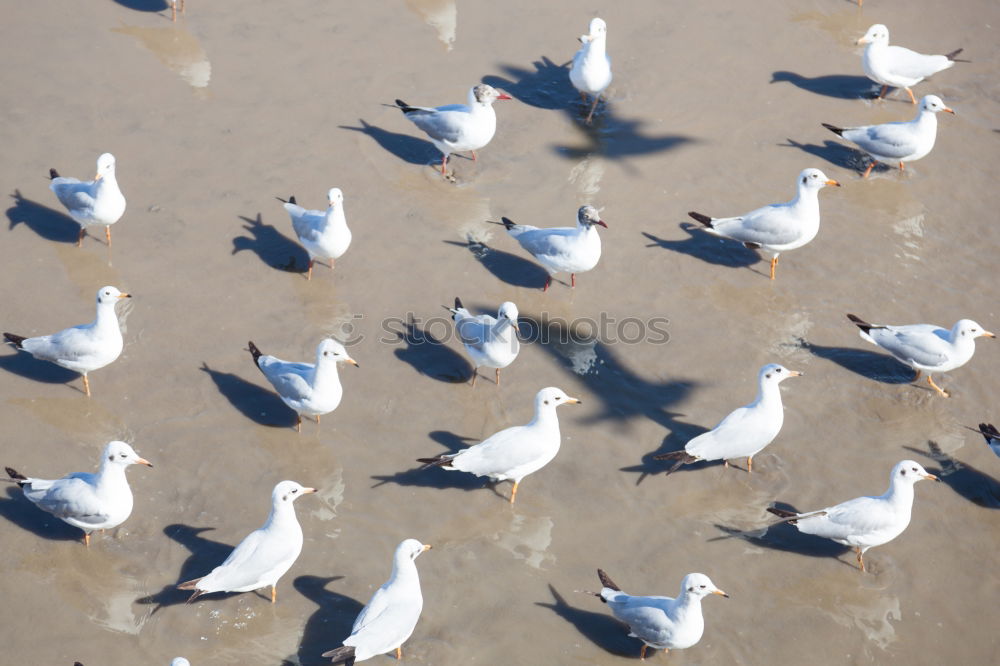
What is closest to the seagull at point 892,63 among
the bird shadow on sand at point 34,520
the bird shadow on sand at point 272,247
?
the bird shadow on sand at point 272,247

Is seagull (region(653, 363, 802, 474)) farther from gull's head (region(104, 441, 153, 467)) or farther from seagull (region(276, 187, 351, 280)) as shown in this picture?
gull's head (region(104, 441, 153, 467))

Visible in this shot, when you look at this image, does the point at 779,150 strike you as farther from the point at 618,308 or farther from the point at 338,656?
the point at 338,656

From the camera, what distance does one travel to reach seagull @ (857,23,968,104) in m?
12.3

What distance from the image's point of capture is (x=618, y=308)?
979 centimetres

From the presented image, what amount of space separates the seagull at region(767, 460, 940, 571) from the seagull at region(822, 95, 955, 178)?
487 cm

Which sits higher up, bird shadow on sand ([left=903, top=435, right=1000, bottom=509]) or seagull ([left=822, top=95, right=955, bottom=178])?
seagull ([left=822, top=95, right=955, bottom=178])

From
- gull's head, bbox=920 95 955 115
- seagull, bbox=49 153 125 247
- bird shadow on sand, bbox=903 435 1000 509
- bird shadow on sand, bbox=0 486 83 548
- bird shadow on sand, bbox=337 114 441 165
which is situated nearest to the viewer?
bird shadow on sand, bbox=0 486 83 548

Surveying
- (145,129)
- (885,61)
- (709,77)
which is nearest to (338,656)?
(145,129)

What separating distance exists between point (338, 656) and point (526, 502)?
6.82ft

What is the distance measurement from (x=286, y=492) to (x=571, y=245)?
151 inches


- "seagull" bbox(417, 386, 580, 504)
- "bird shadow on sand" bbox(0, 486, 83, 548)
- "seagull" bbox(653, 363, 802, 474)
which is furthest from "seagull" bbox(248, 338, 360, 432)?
"seagull" bbox(653, 363, 802, 474)

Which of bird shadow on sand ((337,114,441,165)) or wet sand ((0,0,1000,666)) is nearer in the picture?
wet sand ((0,0,1000,666))

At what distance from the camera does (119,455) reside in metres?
7.25
